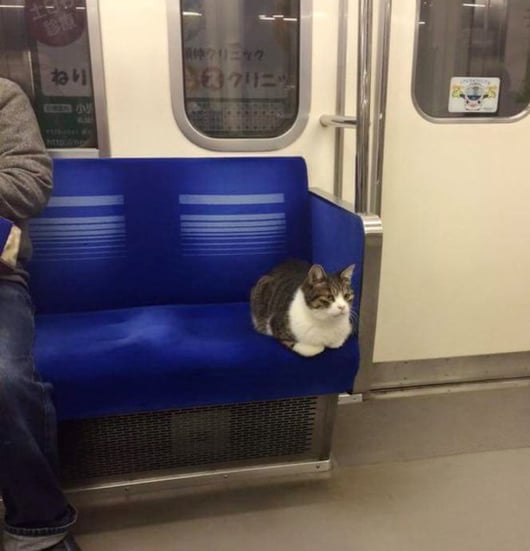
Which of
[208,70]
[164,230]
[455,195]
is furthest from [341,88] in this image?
[164,230]

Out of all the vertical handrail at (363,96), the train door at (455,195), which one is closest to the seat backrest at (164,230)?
the vertical handrail at (363,96)

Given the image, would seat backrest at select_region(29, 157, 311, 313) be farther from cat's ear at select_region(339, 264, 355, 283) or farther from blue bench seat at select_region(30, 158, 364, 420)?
cat's ear at select_region(339, 264, 355, 283)

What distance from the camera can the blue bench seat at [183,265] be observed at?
1.31 meters

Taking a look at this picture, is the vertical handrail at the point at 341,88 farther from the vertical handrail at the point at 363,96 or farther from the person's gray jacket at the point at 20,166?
the person's gray jacket at the point at 20,166

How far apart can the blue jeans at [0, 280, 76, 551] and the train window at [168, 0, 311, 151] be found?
95 cm

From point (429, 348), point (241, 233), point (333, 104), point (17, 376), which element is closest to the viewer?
point (17, 376)

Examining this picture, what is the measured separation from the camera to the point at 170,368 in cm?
128

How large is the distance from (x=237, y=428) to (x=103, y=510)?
0.43 m

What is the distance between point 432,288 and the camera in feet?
7.06

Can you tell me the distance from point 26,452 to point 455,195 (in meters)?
1.68

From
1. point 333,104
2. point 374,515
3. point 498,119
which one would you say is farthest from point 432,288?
point 374,515

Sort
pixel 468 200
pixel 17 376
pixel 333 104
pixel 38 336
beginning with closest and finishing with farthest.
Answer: pixel 17 376 < pixel 38 336 < pixel 333 104 < pixel 468 200

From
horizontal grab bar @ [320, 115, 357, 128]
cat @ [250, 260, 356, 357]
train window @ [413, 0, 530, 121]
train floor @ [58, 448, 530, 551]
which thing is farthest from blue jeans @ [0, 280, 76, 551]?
train window @ [413, 0, 530, 121]

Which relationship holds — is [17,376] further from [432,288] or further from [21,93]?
[432,288]
